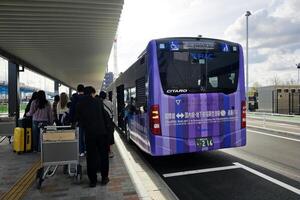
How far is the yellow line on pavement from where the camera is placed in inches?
237

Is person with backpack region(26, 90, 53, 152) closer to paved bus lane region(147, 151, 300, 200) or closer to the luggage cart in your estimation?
paved bus lane region(147, 151, 300, 200)

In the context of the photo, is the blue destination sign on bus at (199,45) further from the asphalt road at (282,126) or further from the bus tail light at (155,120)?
the asphalt road at (282,126)

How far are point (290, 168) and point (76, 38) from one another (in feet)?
27.2

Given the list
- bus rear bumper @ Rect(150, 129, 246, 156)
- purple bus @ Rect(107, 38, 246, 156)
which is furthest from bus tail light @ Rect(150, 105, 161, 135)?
bus rear bumper @ Rect(150, 129, 246, 156)

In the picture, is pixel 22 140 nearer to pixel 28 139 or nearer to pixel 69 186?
pixel 28 139

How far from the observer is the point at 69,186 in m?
6.56

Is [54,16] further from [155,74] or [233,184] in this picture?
[233,184]

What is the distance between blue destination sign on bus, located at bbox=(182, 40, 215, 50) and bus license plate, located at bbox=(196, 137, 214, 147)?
7.05ft

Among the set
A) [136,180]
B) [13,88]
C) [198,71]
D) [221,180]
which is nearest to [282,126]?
[198,71]

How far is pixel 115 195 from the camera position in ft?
18.9

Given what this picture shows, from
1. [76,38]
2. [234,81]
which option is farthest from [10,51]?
[234,81]

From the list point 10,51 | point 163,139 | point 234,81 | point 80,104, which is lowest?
point 163,139

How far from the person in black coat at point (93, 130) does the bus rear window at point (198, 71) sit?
79.2 inches

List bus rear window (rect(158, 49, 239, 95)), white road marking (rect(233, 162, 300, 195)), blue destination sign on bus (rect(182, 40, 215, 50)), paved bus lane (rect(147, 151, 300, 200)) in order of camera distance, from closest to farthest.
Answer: paved bus lane (rect(147, 151, 300, 200))
white road marking (rect(233, 162, 300, 195))
bus rear window (rect(158, 49, 239, 95))
blue destination sign on bus (rect(182, 40, 215, 50))
